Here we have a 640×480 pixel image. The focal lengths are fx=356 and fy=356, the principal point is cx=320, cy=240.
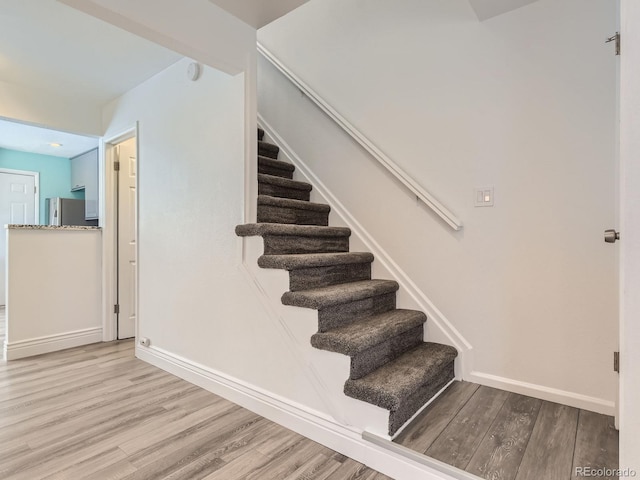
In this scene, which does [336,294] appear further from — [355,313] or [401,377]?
[401,377]

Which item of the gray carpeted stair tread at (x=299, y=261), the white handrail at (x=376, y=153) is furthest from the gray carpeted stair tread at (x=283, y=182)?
the gray carpeted stair tread at (x=299, y=261)

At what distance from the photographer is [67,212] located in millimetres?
4695

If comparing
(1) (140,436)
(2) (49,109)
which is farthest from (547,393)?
(2) (49,109)

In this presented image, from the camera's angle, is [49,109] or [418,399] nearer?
[418,399]

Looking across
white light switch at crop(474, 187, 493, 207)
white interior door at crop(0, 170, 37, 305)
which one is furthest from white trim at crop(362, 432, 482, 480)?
white interior door at crop(0, 170, 37, 305)

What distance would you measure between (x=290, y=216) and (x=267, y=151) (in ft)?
3.06

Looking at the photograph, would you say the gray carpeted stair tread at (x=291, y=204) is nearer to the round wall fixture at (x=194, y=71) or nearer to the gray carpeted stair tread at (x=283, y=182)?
the gray carpeted stair tread at (x=283, y=182)

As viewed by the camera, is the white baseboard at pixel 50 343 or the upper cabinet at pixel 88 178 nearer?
the white baseboard at pixel 50 343

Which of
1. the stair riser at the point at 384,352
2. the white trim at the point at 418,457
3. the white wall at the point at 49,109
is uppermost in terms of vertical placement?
the white wall at the point at 49,109

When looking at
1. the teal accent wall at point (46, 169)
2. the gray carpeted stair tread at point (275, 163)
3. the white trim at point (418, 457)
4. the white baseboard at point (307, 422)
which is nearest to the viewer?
the white trim at point (418, 457)

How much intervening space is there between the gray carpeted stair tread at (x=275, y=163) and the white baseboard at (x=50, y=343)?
2.26 meters

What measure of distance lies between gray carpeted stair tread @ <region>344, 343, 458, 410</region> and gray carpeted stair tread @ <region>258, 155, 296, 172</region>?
5.78ft

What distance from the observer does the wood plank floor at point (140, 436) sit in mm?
1484

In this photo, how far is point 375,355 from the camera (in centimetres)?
175
